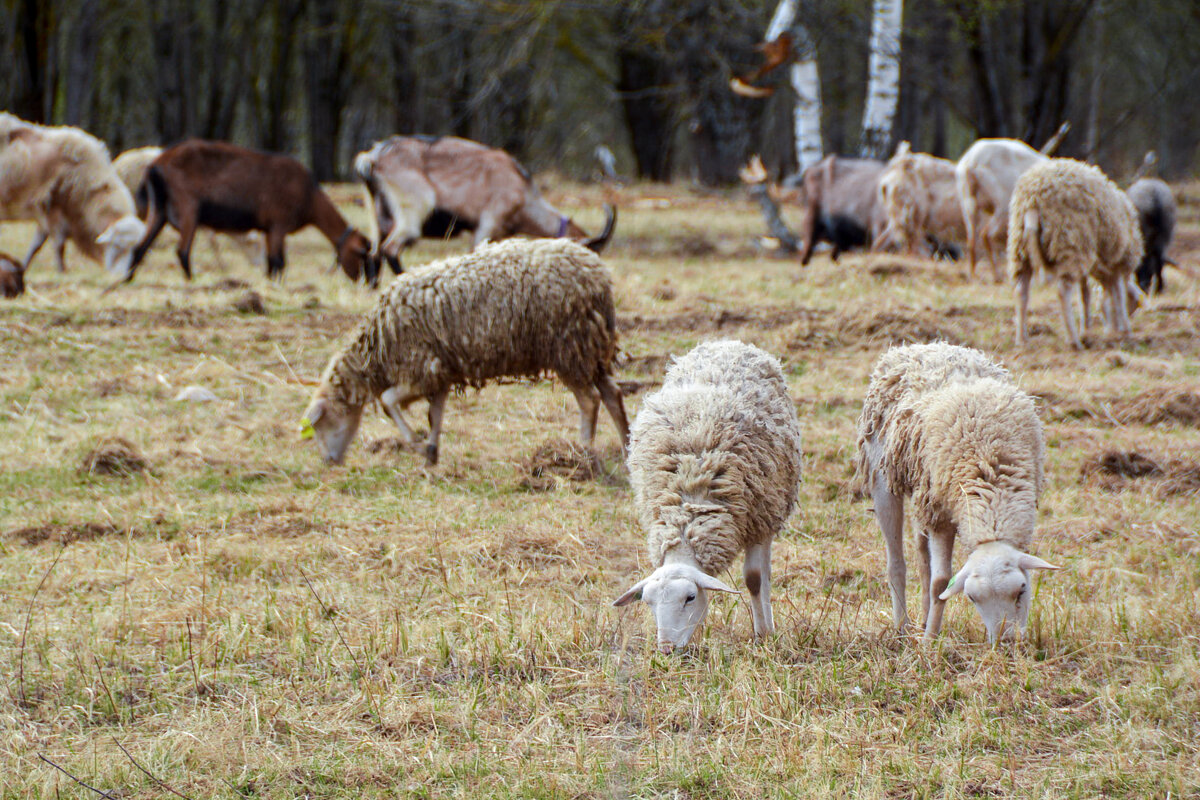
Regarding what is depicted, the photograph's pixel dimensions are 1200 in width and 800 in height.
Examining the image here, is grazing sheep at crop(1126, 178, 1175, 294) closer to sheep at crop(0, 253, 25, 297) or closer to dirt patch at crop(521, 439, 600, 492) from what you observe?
dirt patch at crop(521, 439, 600, 492)

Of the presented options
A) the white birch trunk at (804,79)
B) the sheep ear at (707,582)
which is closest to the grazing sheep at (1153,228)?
the white birch trunk at (804,79)

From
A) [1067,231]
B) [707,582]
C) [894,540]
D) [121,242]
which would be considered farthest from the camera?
[121,242]

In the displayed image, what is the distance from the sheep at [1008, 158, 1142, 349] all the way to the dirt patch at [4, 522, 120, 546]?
6278 mm

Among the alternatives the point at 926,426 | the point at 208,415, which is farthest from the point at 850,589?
the point at 208,415

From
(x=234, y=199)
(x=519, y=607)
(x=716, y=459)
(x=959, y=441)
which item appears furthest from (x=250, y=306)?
(x=959, y=441)

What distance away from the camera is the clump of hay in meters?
6.80

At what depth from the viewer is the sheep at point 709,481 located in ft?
13.8

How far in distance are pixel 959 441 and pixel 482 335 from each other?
3.20 m

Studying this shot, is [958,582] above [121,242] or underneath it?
underneath

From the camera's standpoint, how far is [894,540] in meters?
4.66

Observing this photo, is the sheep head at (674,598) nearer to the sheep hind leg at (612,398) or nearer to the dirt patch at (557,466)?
the dirt patch at (557,466)

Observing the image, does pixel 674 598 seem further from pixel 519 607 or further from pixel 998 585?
pixel 998 585

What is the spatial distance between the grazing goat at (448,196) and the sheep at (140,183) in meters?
2.57

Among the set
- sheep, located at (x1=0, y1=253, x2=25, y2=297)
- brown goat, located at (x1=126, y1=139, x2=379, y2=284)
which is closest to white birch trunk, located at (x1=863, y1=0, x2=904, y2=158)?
brown goat, located at (x1=126, y1=139, x2=379, y2=284)
